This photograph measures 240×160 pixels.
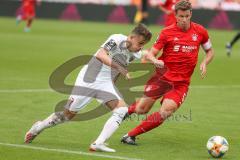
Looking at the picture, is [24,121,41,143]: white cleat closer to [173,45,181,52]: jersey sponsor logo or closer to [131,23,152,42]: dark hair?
[131,23,152,42]: dark hair

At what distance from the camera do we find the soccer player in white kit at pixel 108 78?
10664 millimetres

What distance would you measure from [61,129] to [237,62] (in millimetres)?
14793

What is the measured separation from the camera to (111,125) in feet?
34.9

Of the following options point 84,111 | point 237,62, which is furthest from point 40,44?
point 84,111

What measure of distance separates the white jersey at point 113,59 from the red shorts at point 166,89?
0.93 m

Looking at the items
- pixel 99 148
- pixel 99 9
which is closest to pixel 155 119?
pixel 99 148

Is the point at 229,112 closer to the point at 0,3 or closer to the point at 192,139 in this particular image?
the point at 192,139

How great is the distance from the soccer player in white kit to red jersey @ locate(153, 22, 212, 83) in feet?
2.86

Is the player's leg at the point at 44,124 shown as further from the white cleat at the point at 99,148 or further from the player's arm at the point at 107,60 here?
the player's arm at the point at 107,60

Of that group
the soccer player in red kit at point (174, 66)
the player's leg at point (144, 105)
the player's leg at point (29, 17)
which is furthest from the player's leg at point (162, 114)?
the player's leg at point (29, 17)

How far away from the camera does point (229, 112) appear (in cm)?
1511

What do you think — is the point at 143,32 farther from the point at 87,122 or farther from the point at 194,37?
the point at 87,122

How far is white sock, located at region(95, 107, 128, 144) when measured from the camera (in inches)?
417

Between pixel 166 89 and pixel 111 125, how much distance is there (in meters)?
1.70
